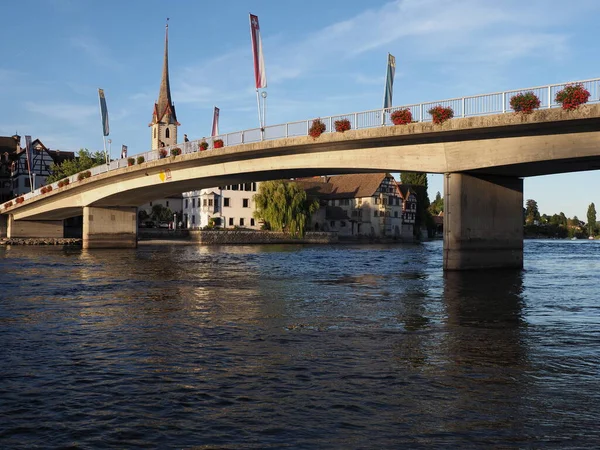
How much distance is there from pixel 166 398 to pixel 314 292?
15245mm

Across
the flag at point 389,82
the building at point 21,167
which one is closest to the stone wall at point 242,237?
the building at point 21,167

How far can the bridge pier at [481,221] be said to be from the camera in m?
31.3

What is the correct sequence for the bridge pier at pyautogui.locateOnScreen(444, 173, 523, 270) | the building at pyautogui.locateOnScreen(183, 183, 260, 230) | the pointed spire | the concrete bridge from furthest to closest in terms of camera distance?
the pointed spire, the building at pyautogui.locateOnScreen(183, 183, 260, 230), the bridge pier at pyautogui.locateOnScreen(444, 173, 523, 270), the concrete bridge

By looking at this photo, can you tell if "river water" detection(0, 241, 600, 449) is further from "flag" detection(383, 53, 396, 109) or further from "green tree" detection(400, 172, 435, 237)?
"green tree" detection(400, 172, 435, 237)

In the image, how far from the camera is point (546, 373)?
10086 mm

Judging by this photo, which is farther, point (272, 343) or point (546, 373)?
point (272, 343)

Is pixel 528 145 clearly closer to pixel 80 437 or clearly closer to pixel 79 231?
pixel 80 437

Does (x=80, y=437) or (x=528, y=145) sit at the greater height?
(x=528, y=145)

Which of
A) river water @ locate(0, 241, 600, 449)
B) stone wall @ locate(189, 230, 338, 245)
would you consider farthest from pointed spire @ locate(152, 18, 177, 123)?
river water @ locate(0, 241, 600, 449)

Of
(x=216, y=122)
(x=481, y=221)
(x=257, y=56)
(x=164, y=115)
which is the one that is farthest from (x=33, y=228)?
(x=481, y=221)

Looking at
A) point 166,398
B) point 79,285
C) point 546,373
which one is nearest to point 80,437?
point 166,398

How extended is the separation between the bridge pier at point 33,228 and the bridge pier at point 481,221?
65.6m

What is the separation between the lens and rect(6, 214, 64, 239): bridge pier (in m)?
81.5

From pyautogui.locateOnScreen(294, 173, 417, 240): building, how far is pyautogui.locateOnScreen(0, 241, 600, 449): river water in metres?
93.7
